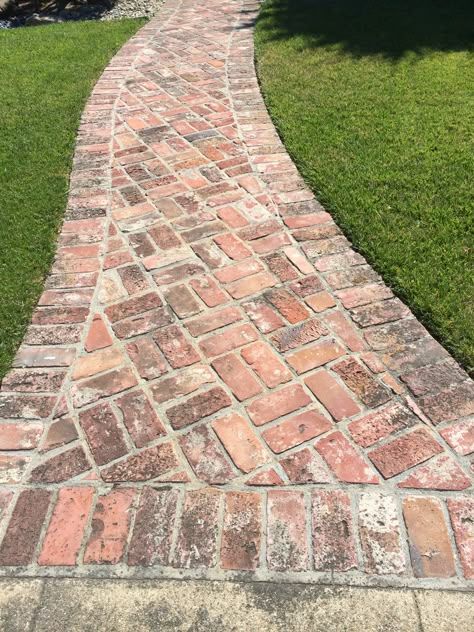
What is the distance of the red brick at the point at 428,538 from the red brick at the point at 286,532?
1.30 feet

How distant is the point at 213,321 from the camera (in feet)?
9.29

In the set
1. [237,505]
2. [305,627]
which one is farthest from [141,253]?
[305,627]

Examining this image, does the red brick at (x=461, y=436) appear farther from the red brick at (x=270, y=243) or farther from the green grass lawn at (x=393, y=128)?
the red brick at (x=270, y=243)

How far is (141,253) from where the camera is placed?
131 inches

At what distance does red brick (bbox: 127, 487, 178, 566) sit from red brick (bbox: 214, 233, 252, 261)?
1.61 m

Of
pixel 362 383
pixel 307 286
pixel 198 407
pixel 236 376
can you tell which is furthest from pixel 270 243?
pixel 198 407

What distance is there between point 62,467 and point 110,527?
14.3 inches

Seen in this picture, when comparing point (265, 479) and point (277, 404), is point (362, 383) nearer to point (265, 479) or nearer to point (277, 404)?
point (277, 404)

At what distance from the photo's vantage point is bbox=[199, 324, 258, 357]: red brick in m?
2.67

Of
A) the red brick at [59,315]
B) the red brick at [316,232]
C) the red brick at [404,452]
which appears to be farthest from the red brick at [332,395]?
the red brick at [59,315]

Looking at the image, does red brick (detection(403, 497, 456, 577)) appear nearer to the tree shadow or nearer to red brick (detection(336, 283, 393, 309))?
red brick (detection(336, 283, 393, 309))

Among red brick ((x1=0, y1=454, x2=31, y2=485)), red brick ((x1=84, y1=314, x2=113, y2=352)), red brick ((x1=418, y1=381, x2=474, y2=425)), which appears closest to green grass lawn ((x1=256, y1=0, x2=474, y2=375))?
red brick ((x1=418, y1=381, x2=474, y2=425))

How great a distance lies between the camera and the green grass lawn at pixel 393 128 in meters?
3.06

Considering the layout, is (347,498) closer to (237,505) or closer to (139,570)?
(237,505)
